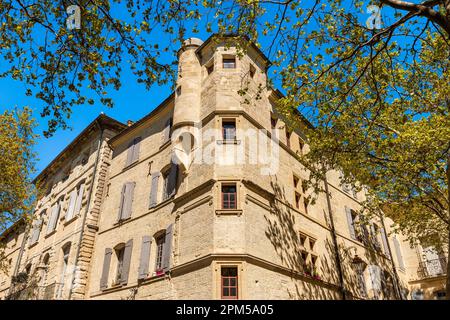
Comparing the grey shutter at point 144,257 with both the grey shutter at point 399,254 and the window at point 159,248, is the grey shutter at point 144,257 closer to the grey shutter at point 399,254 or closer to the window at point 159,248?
the window at point 159,248

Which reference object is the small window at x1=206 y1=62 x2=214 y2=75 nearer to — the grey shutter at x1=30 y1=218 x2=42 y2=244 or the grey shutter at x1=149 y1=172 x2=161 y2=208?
the grey shutter at x1=149 y1=172 x2=161 y2=208

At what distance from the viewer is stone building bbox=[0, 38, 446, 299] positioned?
1245cm

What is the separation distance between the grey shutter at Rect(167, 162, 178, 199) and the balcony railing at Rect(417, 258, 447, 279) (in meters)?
19.5

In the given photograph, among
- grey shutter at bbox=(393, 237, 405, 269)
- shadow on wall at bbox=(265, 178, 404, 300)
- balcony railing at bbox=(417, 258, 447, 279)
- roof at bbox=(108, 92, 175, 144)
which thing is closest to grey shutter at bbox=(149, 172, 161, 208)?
roof at bbox=(108, 92, 175, 144)

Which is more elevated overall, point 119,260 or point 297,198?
point 297,198

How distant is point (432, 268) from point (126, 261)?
2180 centimetres

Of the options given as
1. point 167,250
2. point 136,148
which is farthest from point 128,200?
point 167,250

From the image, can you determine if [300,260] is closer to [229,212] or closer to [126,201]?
[229,212]

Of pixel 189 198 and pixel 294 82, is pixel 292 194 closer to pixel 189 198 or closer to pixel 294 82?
pixel 189 198

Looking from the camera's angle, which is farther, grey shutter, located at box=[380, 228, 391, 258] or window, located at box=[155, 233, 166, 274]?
grey shutter, located at box=[380, 228, 391, 258]

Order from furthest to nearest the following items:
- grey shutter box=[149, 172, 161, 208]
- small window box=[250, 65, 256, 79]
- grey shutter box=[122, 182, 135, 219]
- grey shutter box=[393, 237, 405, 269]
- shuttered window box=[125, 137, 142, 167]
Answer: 1. grey shutter box=[393, 237, 405, 269]
2. shuttered window box=[125, 137, 142, 167]
3. grey shutter box=[122, 182, 135, 219]
4. small window box=[250, 65, 256, 79]
5. grey shutter box=[149, 172, 161, 208]

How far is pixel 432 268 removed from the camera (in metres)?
24.0

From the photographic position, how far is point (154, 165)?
700 inches
